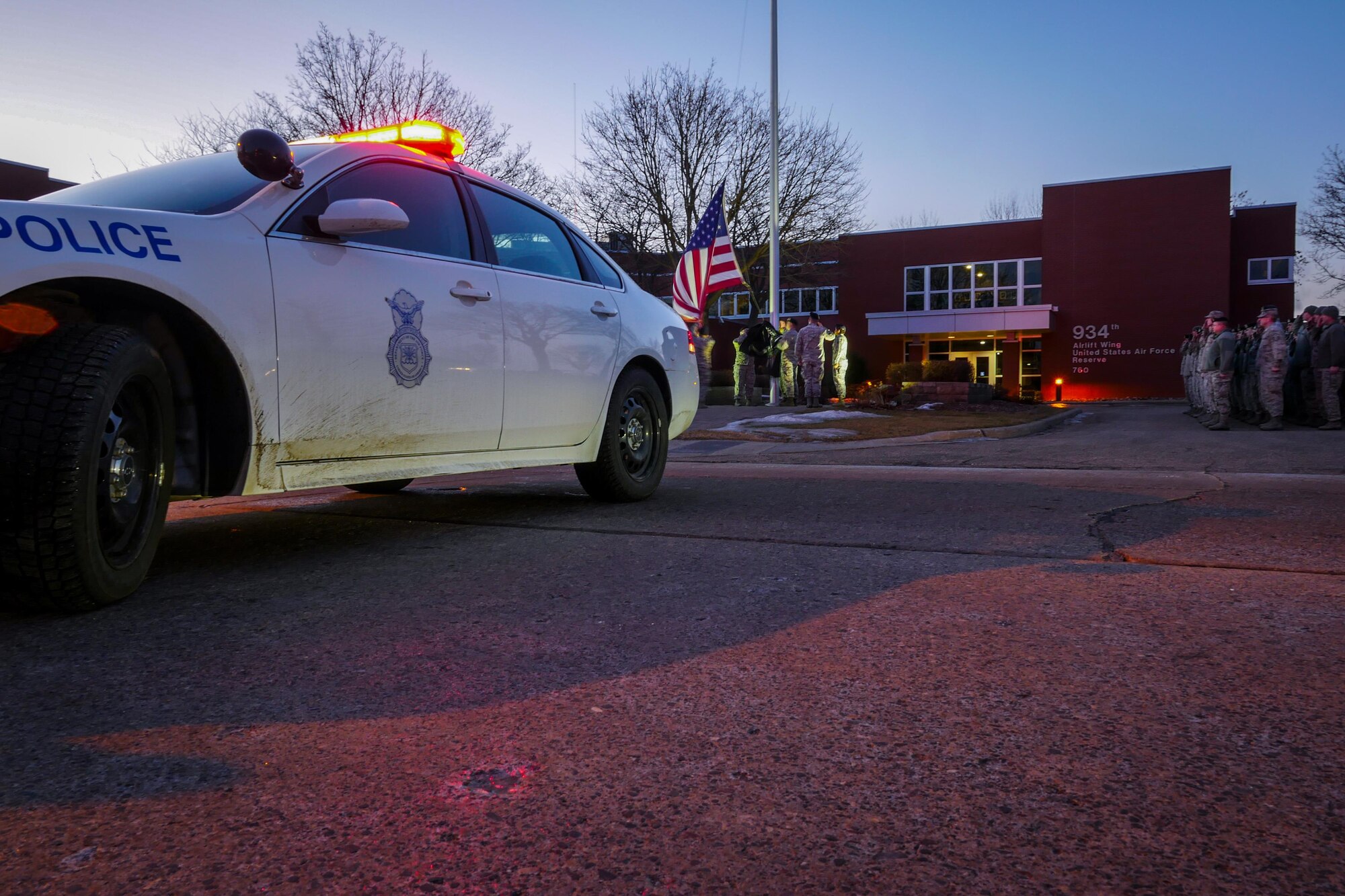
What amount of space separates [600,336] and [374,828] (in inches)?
144

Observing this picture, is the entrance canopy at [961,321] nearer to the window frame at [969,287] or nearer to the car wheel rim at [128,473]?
the window frame at [969,287]

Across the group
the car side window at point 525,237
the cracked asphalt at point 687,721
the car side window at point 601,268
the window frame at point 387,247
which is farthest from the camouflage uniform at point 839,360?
the cracked asphalt at point 687,721

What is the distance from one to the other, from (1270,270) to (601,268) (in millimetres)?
38867

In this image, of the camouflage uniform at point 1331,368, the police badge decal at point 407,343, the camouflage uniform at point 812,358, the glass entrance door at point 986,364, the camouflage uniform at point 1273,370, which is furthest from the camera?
the glass entrance door at point 986,364

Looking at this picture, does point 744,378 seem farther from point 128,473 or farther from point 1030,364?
point 1030,364

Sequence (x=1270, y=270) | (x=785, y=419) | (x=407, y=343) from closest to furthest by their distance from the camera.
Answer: (x=407, y=343) < (x=785, y=419) < (x=1270, y=270)

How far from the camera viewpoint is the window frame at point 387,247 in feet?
11.0

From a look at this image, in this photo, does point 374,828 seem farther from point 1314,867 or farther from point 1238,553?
point 1238,553

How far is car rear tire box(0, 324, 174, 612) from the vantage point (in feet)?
8.11

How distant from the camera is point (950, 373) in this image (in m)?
21.2

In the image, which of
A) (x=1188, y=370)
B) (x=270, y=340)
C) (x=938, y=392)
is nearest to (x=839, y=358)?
(x=938, y=392)

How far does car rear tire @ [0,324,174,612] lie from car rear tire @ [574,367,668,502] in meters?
2.59

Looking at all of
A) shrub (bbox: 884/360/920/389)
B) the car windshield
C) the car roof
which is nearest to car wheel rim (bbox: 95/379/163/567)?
the car windshield

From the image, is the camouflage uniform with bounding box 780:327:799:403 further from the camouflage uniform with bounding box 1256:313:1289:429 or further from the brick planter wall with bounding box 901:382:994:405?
the camouflage uniform with bounding box 1256:313:1289:429
